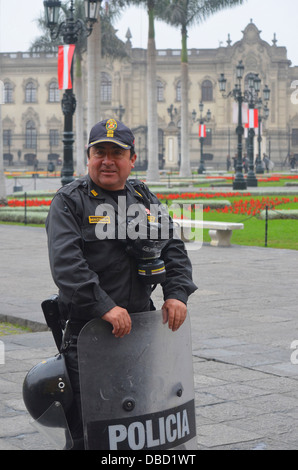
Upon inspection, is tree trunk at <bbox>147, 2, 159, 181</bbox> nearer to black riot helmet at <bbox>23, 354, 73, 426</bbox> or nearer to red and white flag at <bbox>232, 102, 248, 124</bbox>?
red and white flag at <bbox>232, 102, 248, 124</bbox>

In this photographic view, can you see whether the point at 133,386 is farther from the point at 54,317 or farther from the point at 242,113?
the point at 242,113

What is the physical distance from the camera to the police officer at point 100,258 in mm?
3115

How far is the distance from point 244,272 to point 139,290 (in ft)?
23.7

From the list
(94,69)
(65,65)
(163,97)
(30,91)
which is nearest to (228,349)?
(65,65)

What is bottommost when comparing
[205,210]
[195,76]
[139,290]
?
[205,210]

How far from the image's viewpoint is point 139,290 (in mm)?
3332

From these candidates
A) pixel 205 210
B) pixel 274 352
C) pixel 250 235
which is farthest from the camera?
pixel 205 210

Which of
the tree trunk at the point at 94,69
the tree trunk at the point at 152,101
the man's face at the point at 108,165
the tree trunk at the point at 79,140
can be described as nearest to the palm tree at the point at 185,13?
the tree trunk at the point at 152,101

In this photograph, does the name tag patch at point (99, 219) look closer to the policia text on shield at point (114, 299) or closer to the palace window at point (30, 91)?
the policia text on shield at point (114, 299)

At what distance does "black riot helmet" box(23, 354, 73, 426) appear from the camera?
3.14 m

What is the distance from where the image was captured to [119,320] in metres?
3.01

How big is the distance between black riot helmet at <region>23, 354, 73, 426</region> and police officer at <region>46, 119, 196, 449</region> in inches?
1.7
